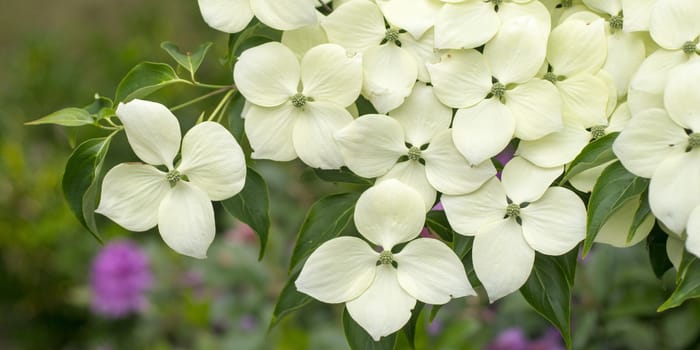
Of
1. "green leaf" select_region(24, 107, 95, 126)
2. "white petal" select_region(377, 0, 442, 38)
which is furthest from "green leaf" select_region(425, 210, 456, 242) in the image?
"green leaf" select_region(24, 107, 95, 126)

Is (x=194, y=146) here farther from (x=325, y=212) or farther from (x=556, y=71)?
(x=556, y=71)

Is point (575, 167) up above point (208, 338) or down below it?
above

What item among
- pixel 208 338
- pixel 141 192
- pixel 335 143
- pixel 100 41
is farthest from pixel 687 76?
pixel 100 41

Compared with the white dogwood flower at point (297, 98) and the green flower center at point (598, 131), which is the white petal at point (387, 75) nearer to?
the white dogwood flower at point (297, 98)

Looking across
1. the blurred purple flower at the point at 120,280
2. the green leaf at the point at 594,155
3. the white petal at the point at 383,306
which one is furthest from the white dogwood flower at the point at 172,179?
the blurred purple flower at the point at 120,280

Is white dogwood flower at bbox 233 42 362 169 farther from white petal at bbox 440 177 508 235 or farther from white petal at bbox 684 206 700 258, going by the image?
white petal at bbox 684 206 700 258

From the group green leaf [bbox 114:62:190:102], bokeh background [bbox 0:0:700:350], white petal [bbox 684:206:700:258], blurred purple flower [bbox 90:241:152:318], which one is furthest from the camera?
blurred purple flower [bbox 90:241:152:318]
